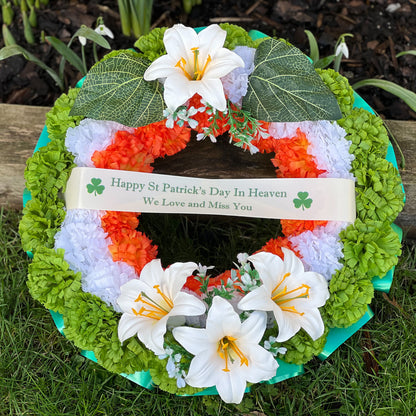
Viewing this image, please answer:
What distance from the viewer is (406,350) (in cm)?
164

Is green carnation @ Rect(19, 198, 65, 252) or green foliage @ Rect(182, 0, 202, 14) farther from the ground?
green foliage @ Rect(182, 0, 202, 14)

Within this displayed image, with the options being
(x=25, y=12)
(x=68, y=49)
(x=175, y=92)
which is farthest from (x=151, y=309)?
(x=25, y=12)

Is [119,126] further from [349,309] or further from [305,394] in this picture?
[305,394]

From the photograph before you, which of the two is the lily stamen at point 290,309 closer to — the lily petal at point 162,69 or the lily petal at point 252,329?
the lily petal at point 252,329

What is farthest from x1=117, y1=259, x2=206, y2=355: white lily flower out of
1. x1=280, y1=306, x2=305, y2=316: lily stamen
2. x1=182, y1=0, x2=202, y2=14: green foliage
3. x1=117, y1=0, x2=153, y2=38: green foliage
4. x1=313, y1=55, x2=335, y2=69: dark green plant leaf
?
x1=182, y1=0, x2=202, y2=14: green foliage

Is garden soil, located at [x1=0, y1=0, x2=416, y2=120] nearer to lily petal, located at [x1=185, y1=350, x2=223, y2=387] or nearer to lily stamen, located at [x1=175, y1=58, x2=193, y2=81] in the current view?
lily stamen, located at [x1=175, y1=58, x2=193, y2=81]

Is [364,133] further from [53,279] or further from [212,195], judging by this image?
[53,279]

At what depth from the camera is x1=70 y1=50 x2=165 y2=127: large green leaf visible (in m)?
1.38

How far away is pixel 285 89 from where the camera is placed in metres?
1.41

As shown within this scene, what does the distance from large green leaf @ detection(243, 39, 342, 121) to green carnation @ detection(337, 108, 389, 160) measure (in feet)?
0.28

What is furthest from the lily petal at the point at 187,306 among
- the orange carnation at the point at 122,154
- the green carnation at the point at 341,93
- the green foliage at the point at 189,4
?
the green foliage at the point at 189,4

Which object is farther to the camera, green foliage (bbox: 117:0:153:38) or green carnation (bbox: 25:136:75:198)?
green foliage (bbox: 117:0:153:38)

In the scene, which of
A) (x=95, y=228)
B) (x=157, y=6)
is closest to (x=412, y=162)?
(x=95, y=228)

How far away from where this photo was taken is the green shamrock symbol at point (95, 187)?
4.59 ft
